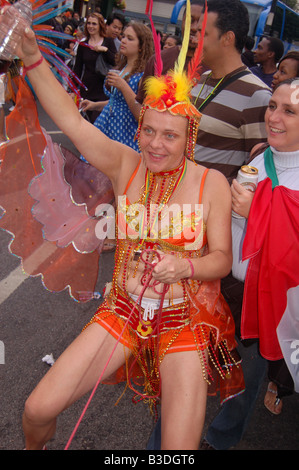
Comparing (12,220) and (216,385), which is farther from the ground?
(12,220)

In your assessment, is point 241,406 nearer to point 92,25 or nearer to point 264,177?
point 264,177

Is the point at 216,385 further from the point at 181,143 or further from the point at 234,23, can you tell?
the point at 234,23

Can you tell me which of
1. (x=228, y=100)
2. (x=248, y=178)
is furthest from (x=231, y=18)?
(x=248, y=178)

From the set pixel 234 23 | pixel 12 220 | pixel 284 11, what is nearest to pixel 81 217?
pixel 12 220

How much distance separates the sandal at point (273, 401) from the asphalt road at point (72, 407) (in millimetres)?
42

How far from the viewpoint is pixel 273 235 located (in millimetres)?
2074

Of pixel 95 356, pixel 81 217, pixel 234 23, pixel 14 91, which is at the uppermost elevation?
pixel 234 23

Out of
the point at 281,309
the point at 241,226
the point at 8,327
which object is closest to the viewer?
the point at 281,309

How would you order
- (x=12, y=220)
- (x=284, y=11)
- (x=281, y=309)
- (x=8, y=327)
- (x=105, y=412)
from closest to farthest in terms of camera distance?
(x=281, y=309) → (x=12, y=220) → (x=105, y=412) → (x=8, y=327) → (x=284, y=11)

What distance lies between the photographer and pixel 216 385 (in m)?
2.35

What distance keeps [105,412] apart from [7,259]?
2.14 metres

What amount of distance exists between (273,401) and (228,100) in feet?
7.08

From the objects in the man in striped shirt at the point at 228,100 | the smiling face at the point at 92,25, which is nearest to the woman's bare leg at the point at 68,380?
the man in striped shirt at the point at 228,100

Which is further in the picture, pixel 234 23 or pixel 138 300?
pixel 234 23
